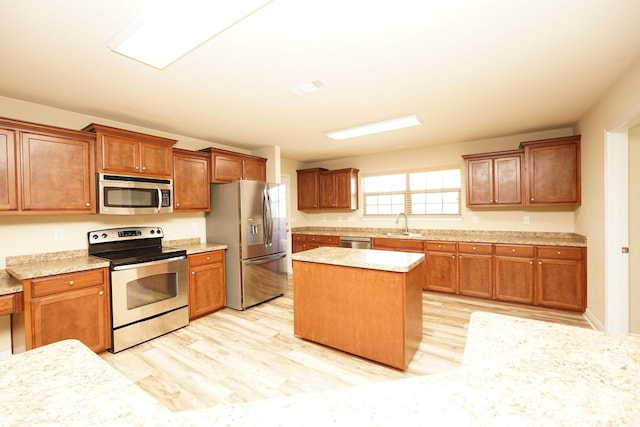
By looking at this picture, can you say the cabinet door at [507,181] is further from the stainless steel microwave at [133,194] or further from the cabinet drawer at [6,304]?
the cabinet drawer at [6,304]

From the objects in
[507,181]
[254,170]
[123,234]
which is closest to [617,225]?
[507,181]

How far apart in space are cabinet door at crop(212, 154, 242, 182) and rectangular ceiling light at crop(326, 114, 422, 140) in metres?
1.42

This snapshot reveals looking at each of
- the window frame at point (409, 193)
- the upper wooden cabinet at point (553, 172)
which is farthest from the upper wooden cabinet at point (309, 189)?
the upper wooden cabinet at point (553, 172)

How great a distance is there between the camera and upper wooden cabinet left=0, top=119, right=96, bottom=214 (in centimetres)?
234

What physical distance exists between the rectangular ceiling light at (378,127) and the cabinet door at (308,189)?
1774mm

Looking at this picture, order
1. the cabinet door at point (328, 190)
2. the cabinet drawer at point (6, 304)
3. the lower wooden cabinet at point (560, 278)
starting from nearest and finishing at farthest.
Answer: the cabinet drawer at point (6, 304) → the lower wooden cabinet at point (560, 278) → the cabinet door at point (328, 190)

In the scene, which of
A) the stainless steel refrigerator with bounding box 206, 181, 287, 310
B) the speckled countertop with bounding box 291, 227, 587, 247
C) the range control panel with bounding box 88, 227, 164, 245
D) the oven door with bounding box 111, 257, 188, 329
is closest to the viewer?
the oven door with bounding box 111, 257, 188, 329

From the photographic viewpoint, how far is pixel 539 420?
0.57 meters

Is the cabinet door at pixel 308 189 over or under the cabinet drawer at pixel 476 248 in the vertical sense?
over

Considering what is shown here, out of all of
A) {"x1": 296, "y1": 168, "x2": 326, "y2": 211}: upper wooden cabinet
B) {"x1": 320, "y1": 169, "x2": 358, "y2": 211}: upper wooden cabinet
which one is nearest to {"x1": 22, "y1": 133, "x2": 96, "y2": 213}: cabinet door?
{"x1": 296, "y1": 168, "x2": 326, "y2": 211}: upper wooden cabinet

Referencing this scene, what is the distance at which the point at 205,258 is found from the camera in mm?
3574

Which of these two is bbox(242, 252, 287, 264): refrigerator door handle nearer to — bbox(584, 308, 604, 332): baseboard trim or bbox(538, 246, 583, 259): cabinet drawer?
bbox(538, 246, 583, 259): cabinet drawer

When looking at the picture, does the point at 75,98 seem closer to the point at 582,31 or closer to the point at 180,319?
the point at 180,319

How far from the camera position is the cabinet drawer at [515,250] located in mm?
3684
